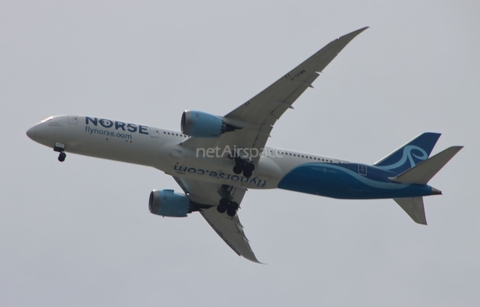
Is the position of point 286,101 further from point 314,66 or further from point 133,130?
point 133,130

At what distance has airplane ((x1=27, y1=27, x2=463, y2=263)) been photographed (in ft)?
139

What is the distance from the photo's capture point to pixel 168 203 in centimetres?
5050

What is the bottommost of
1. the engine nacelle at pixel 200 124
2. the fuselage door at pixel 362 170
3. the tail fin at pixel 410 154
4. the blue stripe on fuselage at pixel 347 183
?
the blue stripe on fuselage at pixel 347 183

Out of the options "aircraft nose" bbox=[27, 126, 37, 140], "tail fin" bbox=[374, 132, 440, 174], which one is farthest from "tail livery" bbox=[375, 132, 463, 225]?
"aircraft nose" bbox=[27, 126, 37, 140]

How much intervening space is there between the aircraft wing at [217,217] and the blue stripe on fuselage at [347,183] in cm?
555

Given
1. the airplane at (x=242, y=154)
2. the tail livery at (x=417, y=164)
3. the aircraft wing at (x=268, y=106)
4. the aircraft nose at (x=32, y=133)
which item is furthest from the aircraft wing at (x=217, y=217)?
the aircraft nose at (x=32, y=133)

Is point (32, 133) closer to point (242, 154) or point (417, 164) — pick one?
point (242, 154)

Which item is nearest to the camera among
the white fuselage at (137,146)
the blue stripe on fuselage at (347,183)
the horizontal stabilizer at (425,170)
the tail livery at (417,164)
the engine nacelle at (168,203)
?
the white fuselage at (137,146)

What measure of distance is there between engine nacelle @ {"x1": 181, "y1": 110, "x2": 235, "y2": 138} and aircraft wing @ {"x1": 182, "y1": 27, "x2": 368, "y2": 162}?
1083 mm

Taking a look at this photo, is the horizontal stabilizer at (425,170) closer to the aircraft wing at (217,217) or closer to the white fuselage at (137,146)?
the white fuselage at (137,146)

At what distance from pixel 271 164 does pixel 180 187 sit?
8.95 metres

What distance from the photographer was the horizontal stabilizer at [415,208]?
49.0 meters

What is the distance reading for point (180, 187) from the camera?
170ft

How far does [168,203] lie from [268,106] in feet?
39.4
